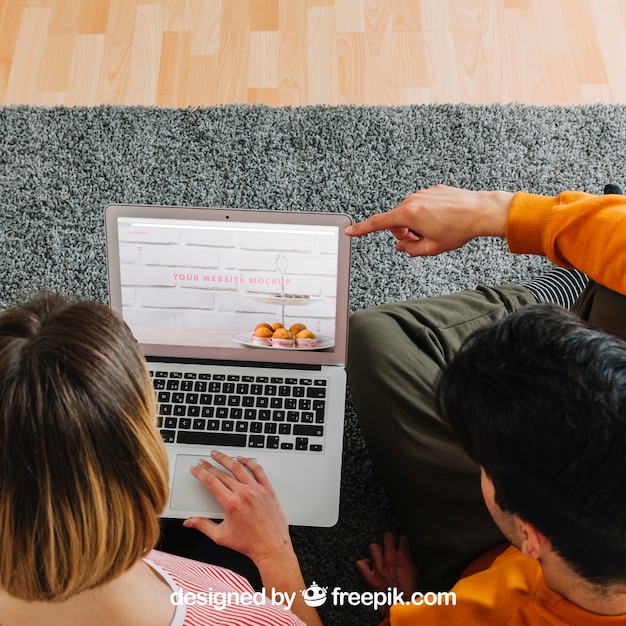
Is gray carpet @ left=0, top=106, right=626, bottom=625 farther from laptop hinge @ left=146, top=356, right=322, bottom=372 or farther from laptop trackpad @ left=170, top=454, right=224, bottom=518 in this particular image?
laptop trackpad @ left=170, top=454, right=224, bottom=518

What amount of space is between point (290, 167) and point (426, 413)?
0.70m

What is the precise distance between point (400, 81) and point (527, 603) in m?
1.24

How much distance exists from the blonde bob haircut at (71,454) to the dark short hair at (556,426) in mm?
286

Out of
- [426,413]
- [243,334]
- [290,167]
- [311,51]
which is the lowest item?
[426,413]

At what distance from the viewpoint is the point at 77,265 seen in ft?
4.69

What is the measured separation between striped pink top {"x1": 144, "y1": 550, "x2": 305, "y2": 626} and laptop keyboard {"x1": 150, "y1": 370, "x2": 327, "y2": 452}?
208mm

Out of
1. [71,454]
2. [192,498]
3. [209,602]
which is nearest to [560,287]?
[192,498]

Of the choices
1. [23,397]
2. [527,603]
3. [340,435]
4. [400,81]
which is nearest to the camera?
[23,397]

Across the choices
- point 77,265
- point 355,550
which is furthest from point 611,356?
point 77,265

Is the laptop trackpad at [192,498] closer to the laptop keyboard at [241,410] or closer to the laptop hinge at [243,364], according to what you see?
the laptop keyboard at [241,410]

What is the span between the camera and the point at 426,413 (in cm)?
103

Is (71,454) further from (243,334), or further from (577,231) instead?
(577,231)

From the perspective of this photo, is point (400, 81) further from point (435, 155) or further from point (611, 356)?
point (611, 356)

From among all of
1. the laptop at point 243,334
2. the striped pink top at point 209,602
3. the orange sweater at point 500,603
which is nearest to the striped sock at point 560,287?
the laptop at point 243,334
